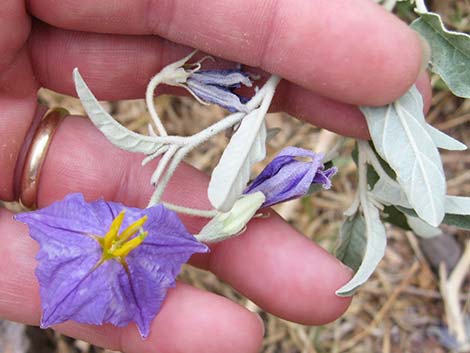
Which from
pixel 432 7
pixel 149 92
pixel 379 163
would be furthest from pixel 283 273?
pixel 432 7

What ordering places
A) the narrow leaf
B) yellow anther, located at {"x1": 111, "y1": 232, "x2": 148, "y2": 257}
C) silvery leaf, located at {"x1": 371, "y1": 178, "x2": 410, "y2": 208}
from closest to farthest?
1. yellow anther, located at {"x1": 111, "y1": 232, "x2": 148, "y2": 257}
2. silvery leaf, located at {"x1": 371, "y1": 178, "x2": 410, "y2": 208}
3. the narrow leaf

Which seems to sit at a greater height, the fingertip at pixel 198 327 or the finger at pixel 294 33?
the finger at pixel 294 33

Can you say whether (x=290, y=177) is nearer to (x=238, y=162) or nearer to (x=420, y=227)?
(x=238, y=162)

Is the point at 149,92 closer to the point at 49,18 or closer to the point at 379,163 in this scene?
the point at 49,18

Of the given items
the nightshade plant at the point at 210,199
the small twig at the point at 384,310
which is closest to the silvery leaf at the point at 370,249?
the nightshade plant at the point at 210,199

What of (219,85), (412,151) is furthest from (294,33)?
(412,151)

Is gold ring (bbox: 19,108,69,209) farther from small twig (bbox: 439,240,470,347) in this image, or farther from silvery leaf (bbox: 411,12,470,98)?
small twig (bbox: 439,240,470,347)

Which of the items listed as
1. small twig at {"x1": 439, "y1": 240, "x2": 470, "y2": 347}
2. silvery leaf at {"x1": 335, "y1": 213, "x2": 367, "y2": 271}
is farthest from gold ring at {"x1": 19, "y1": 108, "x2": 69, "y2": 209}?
small twig at {"x1": 439, "y1": 240, "x2": 470, "y2": 347}

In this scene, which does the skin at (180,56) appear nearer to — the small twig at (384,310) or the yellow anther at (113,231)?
the yellow anther at (113,231)
